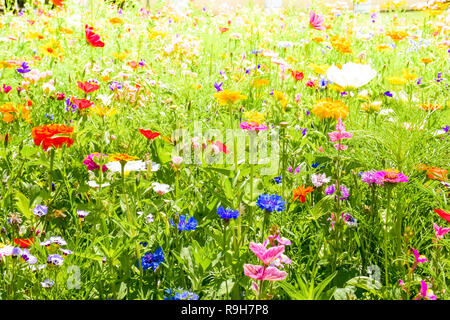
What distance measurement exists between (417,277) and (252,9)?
3.31m

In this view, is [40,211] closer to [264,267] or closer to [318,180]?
[264,267]

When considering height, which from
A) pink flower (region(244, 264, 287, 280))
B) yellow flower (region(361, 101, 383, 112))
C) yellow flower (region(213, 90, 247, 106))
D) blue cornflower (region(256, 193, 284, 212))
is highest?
yellow flower (region(213, 90, 247, 106))

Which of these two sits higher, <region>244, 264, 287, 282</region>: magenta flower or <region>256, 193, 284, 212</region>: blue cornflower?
<region>256, 193, 284, 212</region>: blue cornflower

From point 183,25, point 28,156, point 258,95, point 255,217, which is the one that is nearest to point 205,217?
point 255,217

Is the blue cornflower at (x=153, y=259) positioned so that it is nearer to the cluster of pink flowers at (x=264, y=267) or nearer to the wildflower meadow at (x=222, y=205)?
the wildflower meadow at (x=222, y=205)

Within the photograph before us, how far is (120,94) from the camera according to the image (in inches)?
71.9

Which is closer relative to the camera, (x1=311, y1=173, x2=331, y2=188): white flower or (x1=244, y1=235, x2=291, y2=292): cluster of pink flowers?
(x1=244, y1=235, x2=291, y2=292): cluster of pink flowers

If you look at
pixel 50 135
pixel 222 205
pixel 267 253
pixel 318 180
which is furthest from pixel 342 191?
pixel 50 135

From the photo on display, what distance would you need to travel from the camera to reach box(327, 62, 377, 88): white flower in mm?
1407

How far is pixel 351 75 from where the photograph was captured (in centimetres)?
142

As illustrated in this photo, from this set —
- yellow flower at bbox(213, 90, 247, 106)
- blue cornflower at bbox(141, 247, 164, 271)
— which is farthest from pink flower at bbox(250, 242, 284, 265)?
yellow flower at bbox(213, 90, 247, 106)

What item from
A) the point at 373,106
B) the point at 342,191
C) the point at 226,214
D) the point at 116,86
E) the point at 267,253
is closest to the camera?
the point at 267,253

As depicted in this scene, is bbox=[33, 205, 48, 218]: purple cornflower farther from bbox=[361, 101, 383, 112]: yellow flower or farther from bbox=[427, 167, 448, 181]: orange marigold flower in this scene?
bbox=[361, 101, 383, 112]: yellow flower
